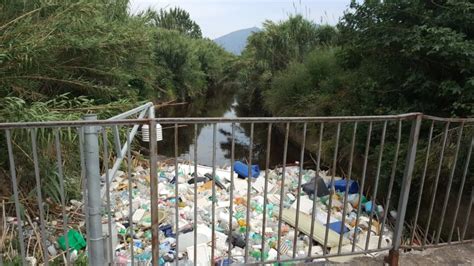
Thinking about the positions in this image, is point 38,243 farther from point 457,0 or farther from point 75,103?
point 457,0

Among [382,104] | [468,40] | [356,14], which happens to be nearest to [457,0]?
[468,40]

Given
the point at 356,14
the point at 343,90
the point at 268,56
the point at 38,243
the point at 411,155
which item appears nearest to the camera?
the point at 411,155

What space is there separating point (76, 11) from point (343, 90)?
639 centimetres

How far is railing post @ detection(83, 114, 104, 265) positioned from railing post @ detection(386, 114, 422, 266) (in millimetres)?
1945

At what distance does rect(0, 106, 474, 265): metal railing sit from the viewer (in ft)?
6.47

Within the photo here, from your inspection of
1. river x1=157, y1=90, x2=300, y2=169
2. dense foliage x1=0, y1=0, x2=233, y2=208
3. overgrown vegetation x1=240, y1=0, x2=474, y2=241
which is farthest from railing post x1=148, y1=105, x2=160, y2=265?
river x1=157, y1=90, x2=300, y2=169

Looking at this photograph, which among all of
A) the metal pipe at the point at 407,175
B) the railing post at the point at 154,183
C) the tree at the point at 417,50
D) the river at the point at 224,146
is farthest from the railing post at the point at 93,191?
the river at the point at 224,146

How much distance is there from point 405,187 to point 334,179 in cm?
92

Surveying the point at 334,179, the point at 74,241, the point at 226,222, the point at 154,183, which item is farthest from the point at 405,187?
the point at 74,241

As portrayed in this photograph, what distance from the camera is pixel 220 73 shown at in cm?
3475

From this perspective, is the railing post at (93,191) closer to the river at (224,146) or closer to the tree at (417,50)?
the tree at (417,50)

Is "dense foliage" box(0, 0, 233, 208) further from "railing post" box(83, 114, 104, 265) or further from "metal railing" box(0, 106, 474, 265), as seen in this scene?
"railing post" box(83, 114, 104, 265)

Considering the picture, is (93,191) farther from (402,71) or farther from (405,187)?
(402,71)

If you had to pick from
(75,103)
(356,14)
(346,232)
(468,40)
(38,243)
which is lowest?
(346,232)
